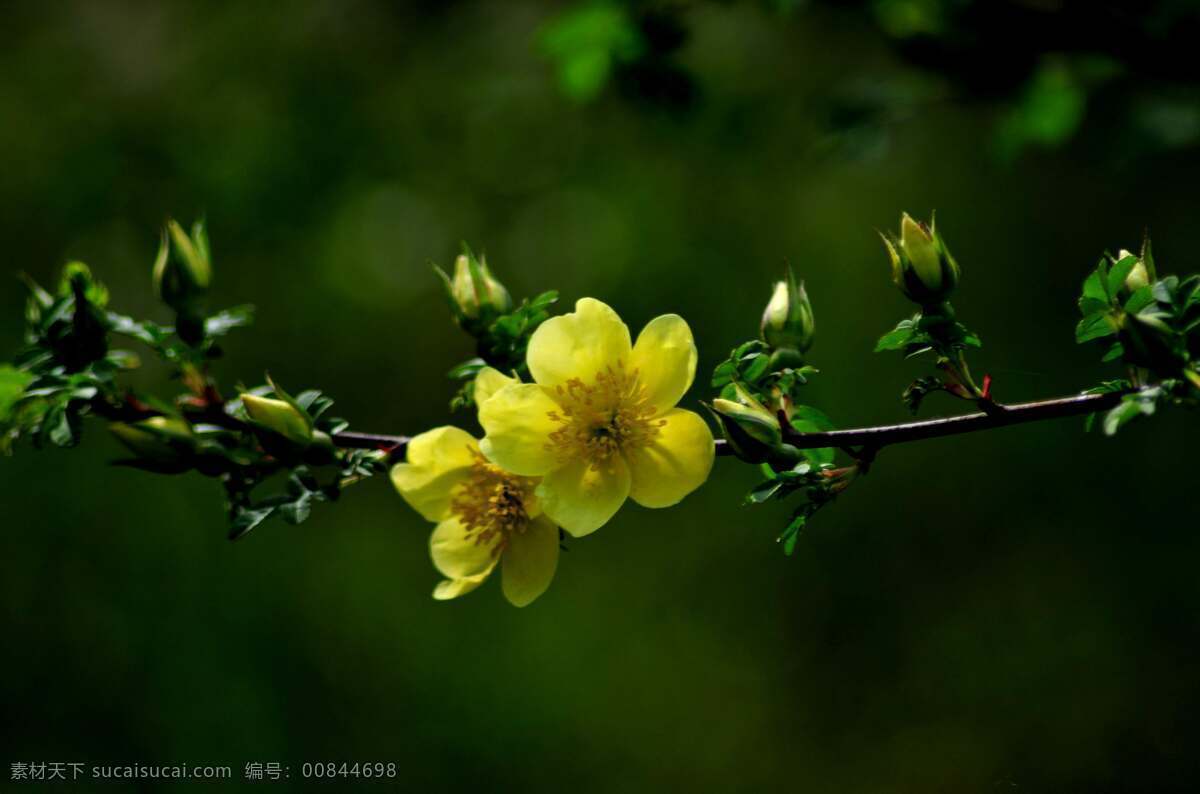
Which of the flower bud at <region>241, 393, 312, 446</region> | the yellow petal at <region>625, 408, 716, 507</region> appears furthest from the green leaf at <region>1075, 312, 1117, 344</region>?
the flower bud at <region>241, 393, 312, 446</region>

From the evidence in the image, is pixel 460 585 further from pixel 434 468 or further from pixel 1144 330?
pixel 1144 330

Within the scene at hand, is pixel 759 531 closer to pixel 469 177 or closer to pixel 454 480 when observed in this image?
pixel 469 177

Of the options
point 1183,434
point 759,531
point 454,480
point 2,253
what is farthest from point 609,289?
point 454,480

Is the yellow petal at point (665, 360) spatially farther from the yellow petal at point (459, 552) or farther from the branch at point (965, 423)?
the yellow petal at point (459, 552)

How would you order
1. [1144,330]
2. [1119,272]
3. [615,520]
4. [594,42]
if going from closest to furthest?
[1144,330]
[1119,272]
[594,42]
[615,520]

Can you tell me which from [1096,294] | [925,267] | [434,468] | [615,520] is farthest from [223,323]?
[615,520]

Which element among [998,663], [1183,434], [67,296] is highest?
[67,296]
